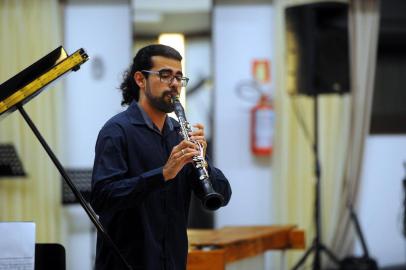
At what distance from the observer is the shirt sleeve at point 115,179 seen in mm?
1633

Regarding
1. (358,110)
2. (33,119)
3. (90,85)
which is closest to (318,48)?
(358,110)

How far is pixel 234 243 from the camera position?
282 centimetres

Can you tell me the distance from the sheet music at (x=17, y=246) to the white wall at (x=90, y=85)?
2570mm

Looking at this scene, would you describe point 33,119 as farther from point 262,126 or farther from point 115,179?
point 115,179

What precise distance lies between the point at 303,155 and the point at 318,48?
0.91 metres

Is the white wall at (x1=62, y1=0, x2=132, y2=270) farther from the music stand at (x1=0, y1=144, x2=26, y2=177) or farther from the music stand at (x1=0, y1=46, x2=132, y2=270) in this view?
the music stand at (x1=0, y1=46, x2=132, y2=270)

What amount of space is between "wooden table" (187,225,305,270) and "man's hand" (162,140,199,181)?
0.97 metres

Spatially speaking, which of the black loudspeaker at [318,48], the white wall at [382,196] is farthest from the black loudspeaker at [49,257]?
the white wall at [382,196]

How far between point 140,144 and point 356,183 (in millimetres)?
3025

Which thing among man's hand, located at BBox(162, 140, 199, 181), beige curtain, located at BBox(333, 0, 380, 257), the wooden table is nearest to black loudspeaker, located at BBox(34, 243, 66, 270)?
man's hand, located at BBox(162, 140, 199, 181)

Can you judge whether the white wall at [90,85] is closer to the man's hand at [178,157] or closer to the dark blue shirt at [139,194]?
the dark blue shirt at [139,194]

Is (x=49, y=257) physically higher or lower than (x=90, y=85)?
lower

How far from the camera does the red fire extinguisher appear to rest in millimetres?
4309

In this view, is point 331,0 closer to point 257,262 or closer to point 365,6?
point 365,6
